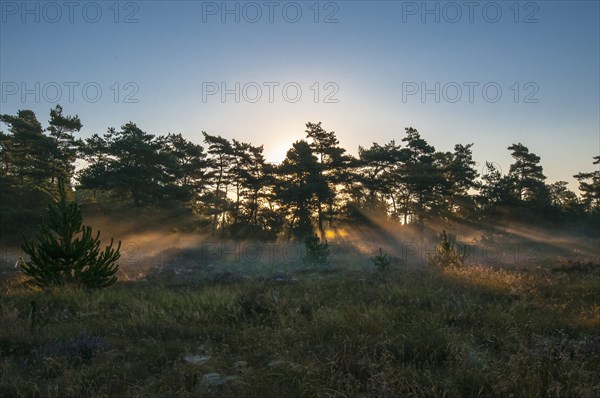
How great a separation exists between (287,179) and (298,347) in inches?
1524

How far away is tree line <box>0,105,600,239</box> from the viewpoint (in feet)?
123

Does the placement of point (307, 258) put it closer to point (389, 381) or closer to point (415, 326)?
point (415, 326)

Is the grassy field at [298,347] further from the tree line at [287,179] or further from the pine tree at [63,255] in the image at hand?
the tree line at [287,179]

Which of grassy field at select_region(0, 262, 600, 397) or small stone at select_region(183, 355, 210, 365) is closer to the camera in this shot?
grassy field at select_region(0, 262, 600, 397)

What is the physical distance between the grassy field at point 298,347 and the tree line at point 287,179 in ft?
102

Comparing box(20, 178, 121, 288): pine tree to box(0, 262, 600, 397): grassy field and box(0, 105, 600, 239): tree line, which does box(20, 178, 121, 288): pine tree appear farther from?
box(0, 105, 600, 239): tree line

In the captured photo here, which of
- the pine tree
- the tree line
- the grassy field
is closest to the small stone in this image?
the grassy field

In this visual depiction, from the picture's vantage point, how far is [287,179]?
143 feet

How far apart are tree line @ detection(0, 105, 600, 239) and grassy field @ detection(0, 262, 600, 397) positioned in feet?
102

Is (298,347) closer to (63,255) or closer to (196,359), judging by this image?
(196,359)

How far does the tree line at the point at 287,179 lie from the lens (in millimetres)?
37594

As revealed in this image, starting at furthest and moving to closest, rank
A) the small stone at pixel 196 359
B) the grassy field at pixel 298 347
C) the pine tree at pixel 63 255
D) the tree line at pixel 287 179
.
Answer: the tree line at pixel 287 179
the pine tree at pixel 63 255
the small stone at pixel 196 359
the grassy field at pixel 298 347

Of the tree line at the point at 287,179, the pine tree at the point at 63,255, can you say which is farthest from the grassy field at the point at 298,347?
the tree line at the point at 287,179

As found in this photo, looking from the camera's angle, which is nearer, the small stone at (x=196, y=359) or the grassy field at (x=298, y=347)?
the grassy field at (x=298, y=347)
